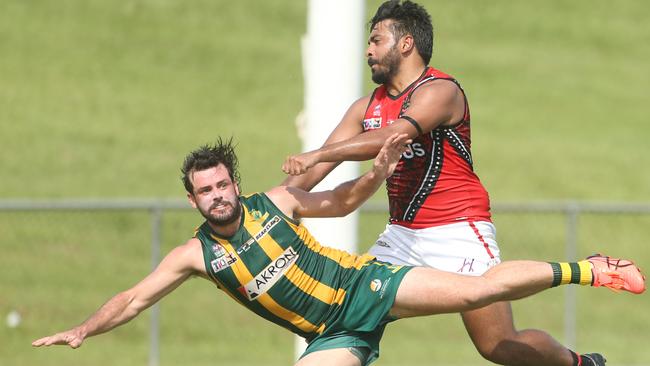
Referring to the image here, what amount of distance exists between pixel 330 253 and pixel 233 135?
35.6 ft

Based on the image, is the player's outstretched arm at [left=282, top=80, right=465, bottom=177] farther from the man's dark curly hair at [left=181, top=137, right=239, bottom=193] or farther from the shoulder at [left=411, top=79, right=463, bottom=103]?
the man's dark curly hair at [left=181, top=137, right=239, bottom=193]

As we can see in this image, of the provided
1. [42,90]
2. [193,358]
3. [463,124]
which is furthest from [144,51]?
[463,124]

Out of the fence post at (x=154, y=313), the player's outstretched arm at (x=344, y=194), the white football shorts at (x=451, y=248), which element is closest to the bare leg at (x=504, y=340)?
the white football shorts at (x=451, y=248)

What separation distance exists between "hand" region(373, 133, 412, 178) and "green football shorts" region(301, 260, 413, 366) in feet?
1.81

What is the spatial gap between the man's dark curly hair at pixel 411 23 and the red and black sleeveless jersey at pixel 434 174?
0.47 feet

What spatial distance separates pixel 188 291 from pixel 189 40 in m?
9.67

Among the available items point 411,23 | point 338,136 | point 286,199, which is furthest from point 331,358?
point 411,23

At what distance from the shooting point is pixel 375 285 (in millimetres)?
6617

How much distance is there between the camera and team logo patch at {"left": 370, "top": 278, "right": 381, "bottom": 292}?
260 inches

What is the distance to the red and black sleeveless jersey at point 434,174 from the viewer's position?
6.87 metres

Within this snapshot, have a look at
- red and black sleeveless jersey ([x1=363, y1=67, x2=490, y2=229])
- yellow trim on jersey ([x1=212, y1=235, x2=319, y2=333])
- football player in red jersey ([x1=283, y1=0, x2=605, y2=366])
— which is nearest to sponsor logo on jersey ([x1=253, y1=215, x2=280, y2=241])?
yellow trim on jersey ([x1=212, y1=235, x2=319, y2=333])

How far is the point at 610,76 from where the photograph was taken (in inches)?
927

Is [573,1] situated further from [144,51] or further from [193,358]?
[193,358]

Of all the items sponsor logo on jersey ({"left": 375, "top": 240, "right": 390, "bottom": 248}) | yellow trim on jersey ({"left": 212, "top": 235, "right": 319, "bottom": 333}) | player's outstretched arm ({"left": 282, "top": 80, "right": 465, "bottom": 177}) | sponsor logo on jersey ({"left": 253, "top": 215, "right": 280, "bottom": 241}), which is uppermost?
player's outstretched arm ({"left": 282, "top": 80, "right": 465, "bottom": 177})
